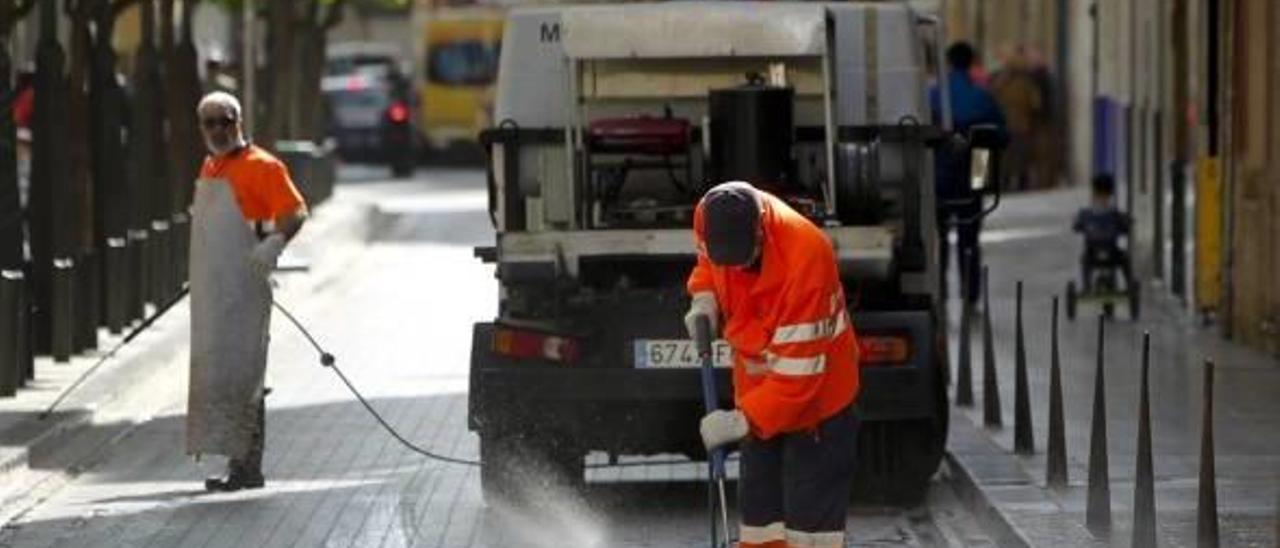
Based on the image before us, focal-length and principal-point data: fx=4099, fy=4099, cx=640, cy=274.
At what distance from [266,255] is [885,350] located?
2.69 metres

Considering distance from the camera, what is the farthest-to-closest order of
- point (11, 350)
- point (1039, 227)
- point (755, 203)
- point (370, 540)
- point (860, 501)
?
point (1039, 227) < point (11, 350) < point (860, 501) < point (370, 540) < point (755, 203)

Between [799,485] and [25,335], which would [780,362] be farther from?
[25,335]

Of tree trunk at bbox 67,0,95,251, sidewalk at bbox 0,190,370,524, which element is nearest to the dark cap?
sidewalk at bbox 0,190,370,524

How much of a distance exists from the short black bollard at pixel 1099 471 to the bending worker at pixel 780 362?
7.21 ft

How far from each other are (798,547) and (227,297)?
19.2 ft

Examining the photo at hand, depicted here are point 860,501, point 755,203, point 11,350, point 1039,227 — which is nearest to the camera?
point 755,203

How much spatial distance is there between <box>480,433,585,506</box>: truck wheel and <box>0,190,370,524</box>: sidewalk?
189cm

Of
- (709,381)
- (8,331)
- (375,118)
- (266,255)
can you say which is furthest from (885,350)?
(375,118)

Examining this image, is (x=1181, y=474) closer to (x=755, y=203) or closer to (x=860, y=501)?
(x=860, y=501)

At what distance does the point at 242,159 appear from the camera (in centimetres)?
1686

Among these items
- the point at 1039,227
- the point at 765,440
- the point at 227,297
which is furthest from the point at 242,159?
the point at 1039,227

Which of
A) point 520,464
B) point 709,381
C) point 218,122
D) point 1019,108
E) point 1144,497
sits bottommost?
point 520,464

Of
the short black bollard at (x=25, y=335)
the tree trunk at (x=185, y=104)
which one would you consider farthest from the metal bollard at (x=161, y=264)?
the short black bollard at (x=25, y=335)

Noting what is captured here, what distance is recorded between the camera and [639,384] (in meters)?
15.6
